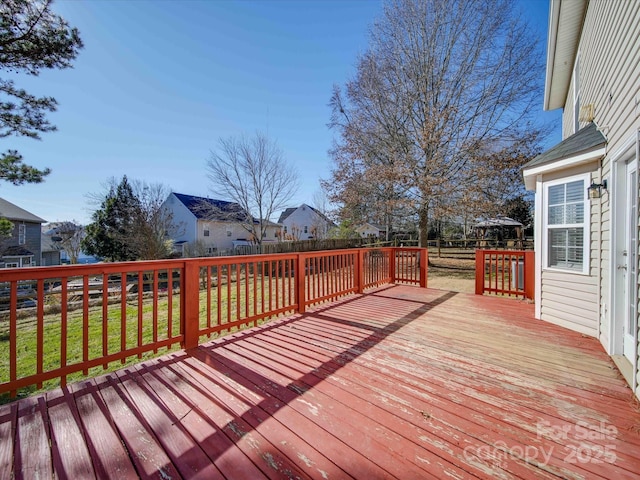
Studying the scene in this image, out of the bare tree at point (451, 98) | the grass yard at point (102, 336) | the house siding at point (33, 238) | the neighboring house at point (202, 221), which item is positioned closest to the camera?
the grass yard at point (102, 336)

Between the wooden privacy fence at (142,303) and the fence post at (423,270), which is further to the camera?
the fence post at (423,270)

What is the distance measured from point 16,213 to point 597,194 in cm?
2608

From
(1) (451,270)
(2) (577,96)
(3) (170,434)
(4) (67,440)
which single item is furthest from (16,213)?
(2) (577,96)

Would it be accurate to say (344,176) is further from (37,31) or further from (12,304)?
(12,304)

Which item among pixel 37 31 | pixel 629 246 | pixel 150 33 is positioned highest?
pixel 150 33

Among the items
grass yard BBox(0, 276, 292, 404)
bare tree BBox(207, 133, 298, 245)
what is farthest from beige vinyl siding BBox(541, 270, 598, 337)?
bare tree BBox(207, 133, 298, 245)

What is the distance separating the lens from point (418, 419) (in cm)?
183

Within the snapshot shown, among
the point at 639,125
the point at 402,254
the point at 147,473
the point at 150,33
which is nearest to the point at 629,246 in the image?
the point at 639,125

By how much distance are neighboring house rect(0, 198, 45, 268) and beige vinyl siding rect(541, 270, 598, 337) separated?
22619 millimetres

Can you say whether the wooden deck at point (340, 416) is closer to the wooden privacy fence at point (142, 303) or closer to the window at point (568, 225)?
the wooden privacy fence at point (142, 303)

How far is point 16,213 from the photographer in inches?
667

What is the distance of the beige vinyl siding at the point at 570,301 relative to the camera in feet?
11.5

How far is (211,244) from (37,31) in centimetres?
1890

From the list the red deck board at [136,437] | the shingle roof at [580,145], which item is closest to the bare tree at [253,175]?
the shingle roof at [580,145]
